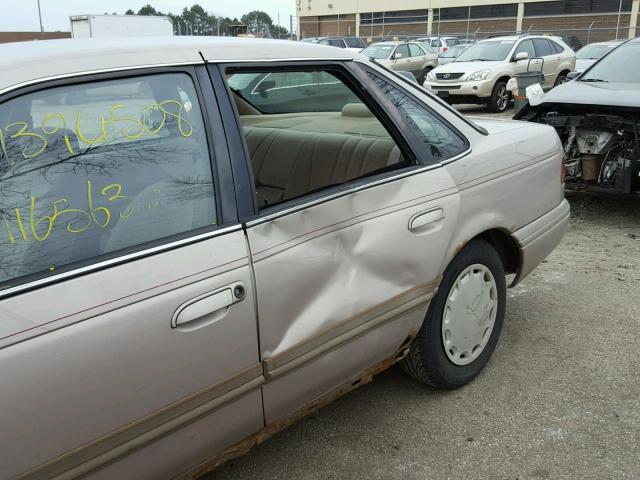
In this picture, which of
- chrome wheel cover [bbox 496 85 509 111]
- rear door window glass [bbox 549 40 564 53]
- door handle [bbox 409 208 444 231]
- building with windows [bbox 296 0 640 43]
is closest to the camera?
door handle [bbox 409 208 444 231]

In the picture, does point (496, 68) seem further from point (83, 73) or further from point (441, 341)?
point (83, 73)

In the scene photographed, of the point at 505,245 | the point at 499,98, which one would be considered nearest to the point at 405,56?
the point at 499,98

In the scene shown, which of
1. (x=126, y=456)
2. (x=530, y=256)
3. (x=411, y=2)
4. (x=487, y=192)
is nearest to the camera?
(x=126, y=456)

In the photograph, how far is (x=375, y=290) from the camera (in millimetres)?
2311

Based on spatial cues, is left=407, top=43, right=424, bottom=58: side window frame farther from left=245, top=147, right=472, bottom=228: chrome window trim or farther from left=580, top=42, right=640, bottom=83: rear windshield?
left=245, top=147, right=472, bottom=228: chrome window trim

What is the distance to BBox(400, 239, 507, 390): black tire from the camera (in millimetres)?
2715

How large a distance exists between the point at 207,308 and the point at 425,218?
3.55 ft

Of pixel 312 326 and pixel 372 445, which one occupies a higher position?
pixel 312 326

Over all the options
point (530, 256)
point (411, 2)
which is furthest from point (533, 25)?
point (530, 256)

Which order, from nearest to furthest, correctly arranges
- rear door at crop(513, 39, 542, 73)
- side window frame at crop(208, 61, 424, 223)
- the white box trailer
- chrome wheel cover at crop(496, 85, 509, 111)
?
side window frame at crop(208, 61, 424, 223), chrome wheel cover at crop(496, 85, 509, 111), rear door at crop(513, 39, 542, 73), the white box trailer

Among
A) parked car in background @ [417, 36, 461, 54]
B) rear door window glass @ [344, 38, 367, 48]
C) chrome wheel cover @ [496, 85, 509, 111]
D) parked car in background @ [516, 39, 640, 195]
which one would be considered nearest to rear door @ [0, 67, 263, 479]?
parked car in background @ [516, 39, 640, 195]

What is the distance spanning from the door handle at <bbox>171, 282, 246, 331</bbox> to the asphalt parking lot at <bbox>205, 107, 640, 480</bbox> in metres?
0.99

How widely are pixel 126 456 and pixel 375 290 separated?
1064 millimetres

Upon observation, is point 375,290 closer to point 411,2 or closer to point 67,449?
point 67,449
